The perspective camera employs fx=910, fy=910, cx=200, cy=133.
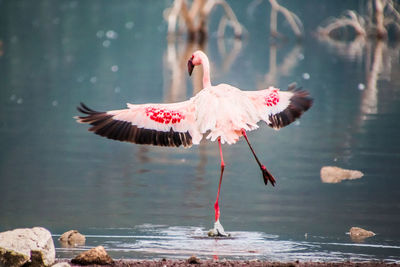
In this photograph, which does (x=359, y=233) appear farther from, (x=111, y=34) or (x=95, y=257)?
(x=111, y=34)

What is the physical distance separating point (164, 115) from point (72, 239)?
1.50 meters

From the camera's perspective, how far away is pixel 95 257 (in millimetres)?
7137

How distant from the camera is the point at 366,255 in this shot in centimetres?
777

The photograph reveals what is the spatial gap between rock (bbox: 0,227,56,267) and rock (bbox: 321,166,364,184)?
207 inches

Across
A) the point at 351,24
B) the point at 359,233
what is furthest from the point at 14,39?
the point at 359,233

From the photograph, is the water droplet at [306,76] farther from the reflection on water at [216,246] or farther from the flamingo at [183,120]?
the reflection on water at [216,246]

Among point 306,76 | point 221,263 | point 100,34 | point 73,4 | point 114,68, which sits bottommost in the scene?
point 221,263

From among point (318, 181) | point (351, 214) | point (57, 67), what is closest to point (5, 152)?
point (318, 181)

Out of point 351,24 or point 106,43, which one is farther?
point 351,24

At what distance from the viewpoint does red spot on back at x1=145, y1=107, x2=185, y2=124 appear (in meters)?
8.75

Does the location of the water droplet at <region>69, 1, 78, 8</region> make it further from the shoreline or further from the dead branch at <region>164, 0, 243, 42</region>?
the shoreline

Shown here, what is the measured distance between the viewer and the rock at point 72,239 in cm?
817

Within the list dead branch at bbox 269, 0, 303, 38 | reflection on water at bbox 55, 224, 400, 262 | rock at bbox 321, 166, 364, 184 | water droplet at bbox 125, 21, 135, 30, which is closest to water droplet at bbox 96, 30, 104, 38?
water droplet at bbox 125, 21, 135, 30

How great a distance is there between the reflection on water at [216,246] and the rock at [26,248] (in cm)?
66
